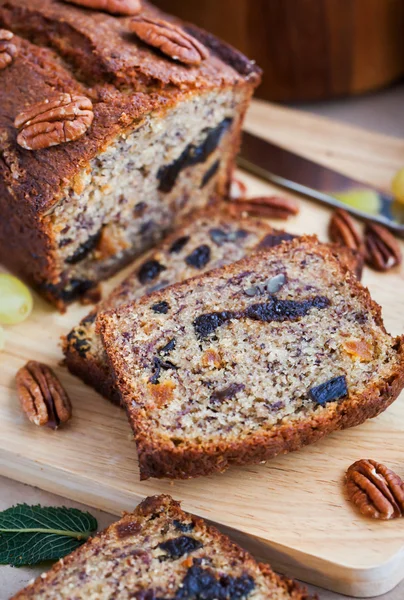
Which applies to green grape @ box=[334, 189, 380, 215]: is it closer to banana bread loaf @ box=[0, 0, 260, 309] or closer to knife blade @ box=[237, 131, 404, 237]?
knife blade @ box=[237, 131, 404, 237]

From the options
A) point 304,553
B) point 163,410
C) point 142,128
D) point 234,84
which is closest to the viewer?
point 304,553

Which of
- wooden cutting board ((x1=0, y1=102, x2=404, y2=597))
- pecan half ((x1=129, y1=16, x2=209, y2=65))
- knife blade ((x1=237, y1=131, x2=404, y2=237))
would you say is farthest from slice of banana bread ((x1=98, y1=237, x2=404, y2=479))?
pecan half ((x1=129, y1=16, x2=209, y2=65))

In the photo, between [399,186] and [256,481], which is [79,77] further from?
[256,481]

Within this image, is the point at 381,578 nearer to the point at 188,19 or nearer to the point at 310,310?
the point at 310,310

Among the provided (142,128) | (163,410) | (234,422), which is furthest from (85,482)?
(142,128)

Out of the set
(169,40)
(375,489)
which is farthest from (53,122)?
(375,489)

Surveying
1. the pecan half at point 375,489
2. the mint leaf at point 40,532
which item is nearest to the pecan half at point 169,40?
the pecan half at point 375,489

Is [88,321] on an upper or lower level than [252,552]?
upper
